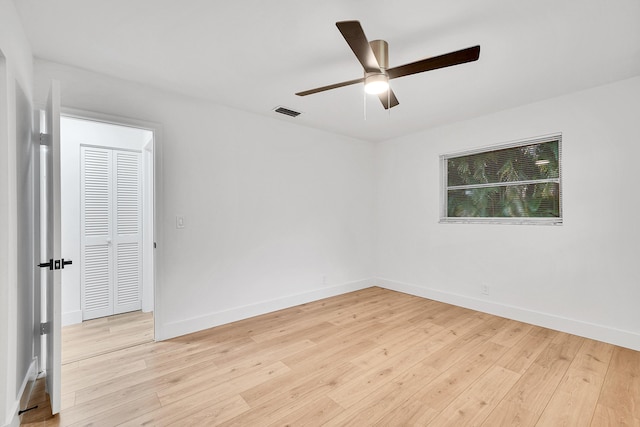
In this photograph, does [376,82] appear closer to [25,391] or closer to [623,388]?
[623,388]

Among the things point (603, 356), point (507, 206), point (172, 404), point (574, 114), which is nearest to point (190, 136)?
point (172, 404)

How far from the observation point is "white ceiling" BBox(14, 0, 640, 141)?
1.75 m

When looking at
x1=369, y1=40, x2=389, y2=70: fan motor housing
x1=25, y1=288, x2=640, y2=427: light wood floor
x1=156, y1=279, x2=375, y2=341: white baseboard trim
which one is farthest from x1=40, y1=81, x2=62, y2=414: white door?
x1=369, y1=40, x2=389, y2=70: fan motor housing

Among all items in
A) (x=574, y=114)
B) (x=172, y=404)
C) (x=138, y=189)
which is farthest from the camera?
(x=138, y=189)

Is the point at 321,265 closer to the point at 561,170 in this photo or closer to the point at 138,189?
the point at 138,189

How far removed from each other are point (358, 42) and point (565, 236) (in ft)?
9.74

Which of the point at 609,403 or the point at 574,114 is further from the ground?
the point at 574,114

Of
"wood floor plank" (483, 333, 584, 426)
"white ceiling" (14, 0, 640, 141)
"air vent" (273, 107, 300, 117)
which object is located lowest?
"wood floor plank" (483, 333, 584, 426)

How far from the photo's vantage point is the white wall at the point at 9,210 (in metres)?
1.48

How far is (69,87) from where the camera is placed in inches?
96.3

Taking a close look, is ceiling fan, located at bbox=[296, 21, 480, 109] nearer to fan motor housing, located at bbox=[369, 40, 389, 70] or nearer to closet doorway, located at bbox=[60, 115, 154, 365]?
fan motor housing, located at bbox=[369, 40, 389, 70]

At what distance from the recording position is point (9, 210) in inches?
60.0

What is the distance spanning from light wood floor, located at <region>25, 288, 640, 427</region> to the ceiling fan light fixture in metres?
2.10

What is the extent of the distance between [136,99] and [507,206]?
164 inches
